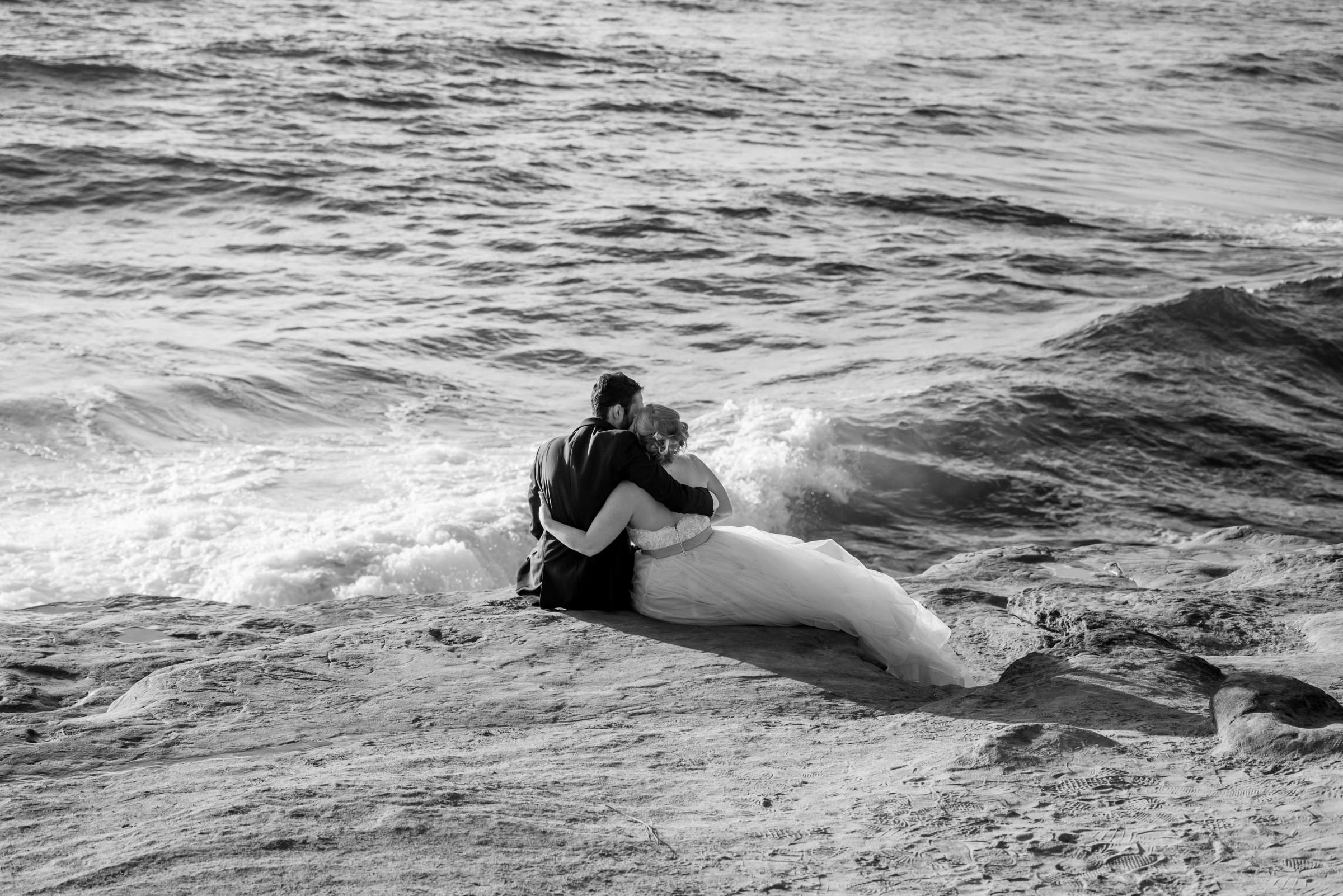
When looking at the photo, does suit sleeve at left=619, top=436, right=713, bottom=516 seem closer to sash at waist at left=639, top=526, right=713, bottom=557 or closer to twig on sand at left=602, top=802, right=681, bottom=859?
sash at waist at left=639, top=526, right=713, bottom=557

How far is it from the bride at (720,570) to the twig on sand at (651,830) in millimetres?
1912

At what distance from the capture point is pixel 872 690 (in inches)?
181

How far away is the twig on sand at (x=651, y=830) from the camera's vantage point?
3.07 m

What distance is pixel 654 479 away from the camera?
5.05m

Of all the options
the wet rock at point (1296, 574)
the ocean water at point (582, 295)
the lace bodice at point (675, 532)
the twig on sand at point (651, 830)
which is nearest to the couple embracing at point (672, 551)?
the lace bodice at point (675, 532)

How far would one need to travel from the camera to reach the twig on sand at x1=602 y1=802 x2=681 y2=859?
3.07 metres

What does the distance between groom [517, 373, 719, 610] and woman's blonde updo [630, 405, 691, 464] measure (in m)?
0.04

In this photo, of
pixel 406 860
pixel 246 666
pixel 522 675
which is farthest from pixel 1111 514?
pixel 406 860

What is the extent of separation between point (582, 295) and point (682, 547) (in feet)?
31.0

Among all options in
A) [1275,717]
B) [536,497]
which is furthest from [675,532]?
[1275,717]

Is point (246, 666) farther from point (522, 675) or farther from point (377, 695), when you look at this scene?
point (522, 675)

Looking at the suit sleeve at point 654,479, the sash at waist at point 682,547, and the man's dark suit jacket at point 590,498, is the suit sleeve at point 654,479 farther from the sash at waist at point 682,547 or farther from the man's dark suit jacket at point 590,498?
the sash at waist at point 682,547

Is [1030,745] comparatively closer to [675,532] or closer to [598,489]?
[675,532]

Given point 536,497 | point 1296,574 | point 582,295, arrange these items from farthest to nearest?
point 582,295, point 1296,574, point 536,497
